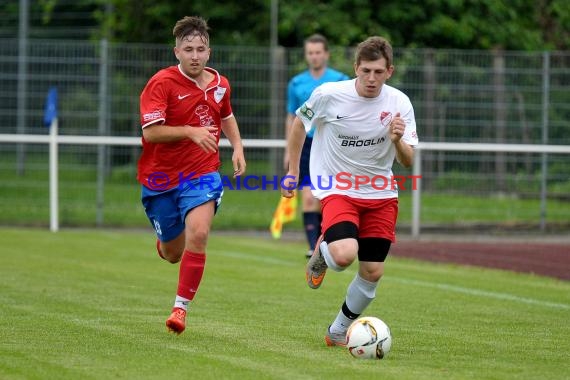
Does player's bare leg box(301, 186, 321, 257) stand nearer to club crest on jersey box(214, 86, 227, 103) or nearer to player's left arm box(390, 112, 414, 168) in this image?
club crest on jersey box(214, 86, 227, 103)

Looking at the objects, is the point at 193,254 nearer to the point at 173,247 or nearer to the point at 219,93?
the point at 173,247

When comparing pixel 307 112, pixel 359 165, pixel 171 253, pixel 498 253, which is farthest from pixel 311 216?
pixel 359 165

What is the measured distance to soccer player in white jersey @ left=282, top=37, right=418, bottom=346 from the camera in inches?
295

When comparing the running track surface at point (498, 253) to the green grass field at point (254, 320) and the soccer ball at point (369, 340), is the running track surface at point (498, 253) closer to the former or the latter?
the green grass field at point (254, 320)

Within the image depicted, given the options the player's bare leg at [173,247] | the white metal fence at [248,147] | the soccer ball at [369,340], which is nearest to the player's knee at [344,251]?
the soccer ball at [369,340]

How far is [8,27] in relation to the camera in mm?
30625

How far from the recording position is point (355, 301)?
7.54 metres

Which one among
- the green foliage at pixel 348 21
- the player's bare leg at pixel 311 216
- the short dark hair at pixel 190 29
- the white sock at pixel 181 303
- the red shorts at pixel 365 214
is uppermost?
the green foliage at pixel 348 21

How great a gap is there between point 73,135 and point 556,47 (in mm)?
13337

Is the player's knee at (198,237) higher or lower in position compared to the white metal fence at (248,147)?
higher

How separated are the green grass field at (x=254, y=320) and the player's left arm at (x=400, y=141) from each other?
1.21 m

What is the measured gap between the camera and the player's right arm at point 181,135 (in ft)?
25.7

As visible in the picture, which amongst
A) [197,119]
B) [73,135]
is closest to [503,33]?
[73,135]

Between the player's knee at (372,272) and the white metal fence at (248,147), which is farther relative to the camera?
the white metal fence at (248,147)
